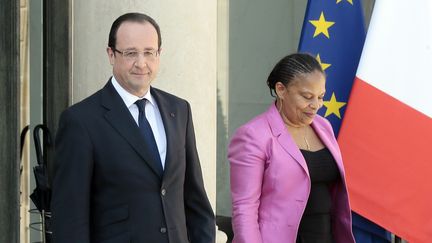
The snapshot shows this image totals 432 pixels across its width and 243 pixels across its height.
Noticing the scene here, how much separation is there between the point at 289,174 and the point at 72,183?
1209 mm

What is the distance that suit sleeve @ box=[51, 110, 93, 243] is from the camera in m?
3.01

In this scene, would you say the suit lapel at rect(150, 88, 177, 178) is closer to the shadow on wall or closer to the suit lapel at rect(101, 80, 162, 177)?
the suit lapel at rect(101, 80, 162, 177)

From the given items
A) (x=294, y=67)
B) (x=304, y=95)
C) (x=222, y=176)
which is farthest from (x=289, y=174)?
(x=222, y=176)

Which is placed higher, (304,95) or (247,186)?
(304,95)

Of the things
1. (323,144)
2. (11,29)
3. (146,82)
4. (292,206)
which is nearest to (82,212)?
(146,82)

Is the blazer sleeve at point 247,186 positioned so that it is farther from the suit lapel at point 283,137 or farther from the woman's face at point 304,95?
the woman's face at point 304,95

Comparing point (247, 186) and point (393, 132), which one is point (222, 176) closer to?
point (393, 132)

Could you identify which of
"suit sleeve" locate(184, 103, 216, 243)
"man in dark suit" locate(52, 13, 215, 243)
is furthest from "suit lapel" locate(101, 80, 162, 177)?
"suit sleeve" locate(184, 103, 216, 243)

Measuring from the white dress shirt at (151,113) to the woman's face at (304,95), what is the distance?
945 mm

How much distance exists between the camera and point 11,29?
4520 mm

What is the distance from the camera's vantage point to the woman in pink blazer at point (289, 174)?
3920 millimetres

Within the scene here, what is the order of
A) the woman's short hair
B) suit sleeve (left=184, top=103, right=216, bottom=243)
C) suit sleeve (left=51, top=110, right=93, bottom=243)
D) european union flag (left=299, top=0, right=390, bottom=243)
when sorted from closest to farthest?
suit sleeve (left=51, top=110, right=93, bottom=243) < suit sleeve (left=184, top=103, right=216, bottom=243) < the woman's short hair < european union flag (left=299, top=0, right=390, bottom=243)

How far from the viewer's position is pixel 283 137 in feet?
13.2

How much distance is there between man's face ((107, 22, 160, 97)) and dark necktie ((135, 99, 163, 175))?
0.05 m
